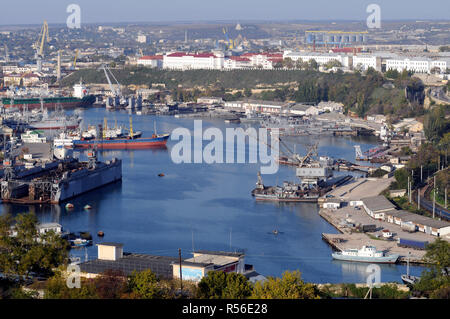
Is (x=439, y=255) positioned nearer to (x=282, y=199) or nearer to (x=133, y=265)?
(x=133, y=265)

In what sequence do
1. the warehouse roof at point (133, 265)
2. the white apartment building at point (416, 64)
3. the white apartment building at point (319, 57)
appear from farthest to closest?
the white apartment building at point (319, 57) → the white apartment building at point (416, 64) → the warehouse roof at point (133, 265)

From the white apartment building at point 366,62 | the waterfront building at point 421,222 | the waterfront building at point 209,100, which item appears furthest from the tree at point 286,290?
the white apartment building at point 366,62

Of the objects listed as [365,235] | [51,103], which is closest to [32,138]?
[51,103]

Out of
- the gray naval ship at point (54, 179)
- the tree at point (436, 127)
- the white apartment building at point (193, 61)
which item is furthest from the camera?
the white apartment building at point (193, 61)

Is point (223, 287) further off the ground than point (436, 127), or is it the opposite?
point (223, 287)

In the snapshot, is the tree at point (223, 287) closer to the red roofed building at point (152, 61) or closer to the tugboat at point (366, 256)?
the tugboat at point (366, 256)
